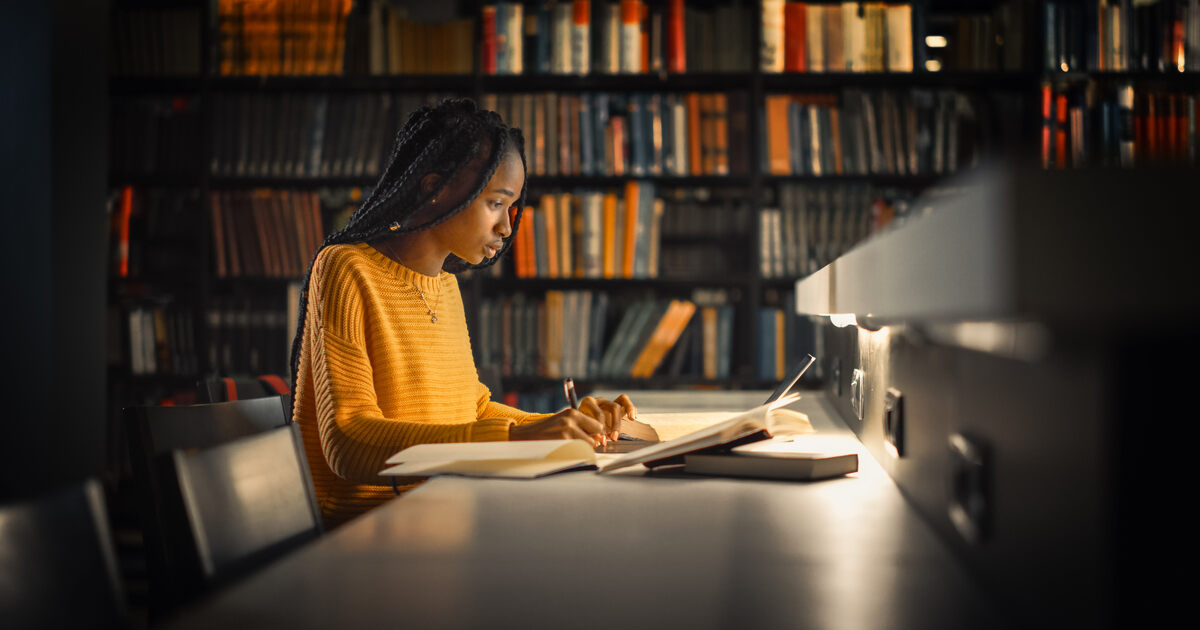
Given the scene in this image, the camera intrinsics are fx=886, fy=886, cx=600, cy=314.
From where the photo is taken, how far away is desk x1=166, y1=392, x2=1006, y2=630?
0.54 metres

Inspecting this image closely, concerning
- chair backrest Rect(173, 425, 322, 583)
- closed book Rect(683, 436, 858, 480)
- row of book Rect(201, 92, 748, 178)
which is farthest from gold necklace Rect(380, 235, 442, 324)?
row of book Rect(201, 92, 748, 178)

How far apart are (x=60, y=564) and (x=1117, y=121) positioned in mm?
3218

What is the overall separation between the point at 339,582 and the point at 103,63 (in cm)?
322

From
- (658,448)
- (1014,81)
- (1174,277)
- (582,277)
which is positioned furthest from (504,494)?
(1014,81)

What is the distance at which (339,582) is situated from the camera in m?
0.60

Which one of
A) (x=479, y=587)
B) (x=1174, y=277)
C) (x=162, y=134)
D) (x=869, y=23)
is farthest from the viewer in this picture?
(x=162, y=134)

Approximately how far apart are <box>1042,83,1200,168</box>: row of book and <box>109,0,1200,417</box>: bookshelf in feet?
0.15

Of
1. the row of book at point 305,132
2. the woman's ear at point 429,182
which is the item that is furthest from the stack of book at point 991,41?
the woman's ear at point 429,182

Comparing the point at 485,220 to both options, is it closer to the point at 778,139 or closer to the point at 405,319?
the point at 405,319

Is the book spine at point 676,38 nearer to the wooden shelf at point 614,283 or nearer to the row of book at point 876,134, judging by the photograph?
the row of book at point 876,134

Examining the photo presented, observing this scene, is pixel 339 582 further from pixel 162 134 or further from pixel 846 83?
pixel 162 134

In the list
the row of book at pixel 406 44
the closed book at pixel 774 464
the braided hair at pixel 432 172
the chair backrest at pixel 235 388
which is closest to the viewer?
the closed book at pixel 774 464

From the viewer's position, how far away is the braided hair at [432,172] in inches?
60.3

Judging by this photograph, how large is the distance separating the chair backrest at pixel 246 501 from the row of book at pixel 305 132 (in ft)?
7.44
